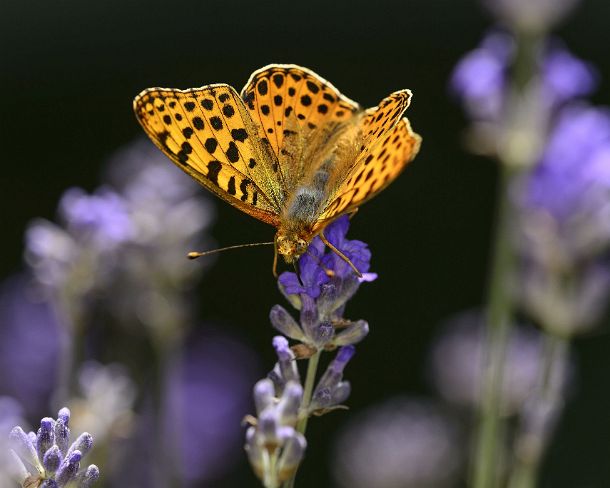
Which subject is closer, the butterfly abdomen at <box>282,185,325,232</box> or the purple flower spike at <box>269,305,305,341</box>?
the purple flower spike at <box>269,305,305,341</box>

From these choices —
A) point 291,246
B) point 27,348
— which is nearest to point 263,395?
point 291,246

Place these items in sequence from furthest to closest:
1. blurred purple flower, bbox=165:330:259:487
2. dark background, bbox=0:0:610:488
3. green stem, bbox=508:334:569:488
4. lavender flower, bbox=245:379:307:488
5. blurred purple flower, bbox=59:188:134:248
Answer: dark background, bbox=0:0:610:488
blurred purple flower, bbox=165:330:259:487
blurred purple flower, bbox=59:188:134:248
green stem, bbox=508:334:569:488
lavender flower, bbox=245:379:307:488

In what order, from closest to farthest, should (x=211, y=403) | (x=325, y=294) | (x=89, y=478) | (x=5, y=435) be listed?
(x=89, y=478) → (x=325, y=294) → (x=5, y=435) → (x=211, y=403)

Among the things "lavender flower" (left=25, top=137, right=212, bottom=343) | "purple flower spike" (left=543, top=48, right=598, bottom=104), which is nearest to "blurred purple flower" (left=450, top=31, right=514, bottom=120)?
"purple flower spike" (left=543, top=48, right=598, bottom=104)

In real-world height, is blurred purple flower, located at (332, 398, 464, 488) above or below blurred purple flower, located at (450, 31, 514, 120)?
below

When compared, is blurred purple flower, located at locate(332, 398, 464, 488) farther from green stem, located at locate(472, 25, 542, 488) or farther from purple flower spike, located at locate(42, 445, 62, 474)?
purple flower spike, located at locate(42, 445, 62, 474)

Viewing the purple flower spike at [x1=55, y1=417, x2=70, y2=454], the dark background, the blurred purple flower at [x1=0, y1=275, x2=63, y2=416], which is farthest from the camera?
the dark background

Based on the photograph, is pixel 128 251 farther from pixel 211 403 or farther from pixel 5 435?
pixel 211 403

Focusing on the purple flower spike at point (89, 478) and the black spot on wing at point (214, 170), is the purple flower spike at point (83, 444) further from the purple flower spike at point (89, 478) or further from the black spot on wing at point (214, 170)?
the black spot on wing at point (214, 170)
